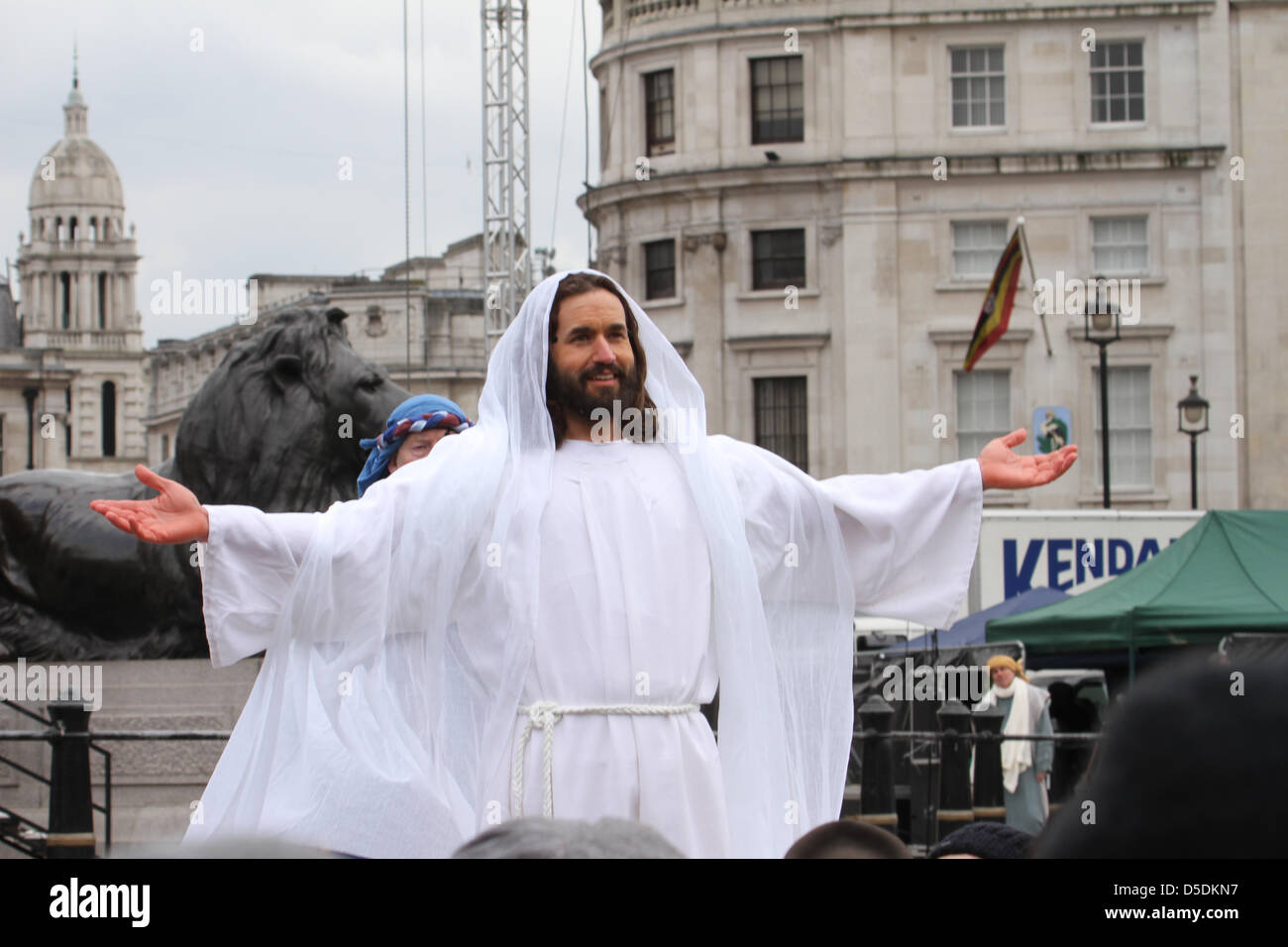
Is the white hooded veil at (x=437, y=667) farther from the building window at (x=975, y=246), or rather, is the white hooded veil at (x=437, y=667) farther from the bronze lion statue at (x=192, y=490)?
the building window at (x=975, y=246)

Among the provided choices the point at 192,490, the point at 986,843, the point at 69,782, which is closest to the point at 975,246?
the point at 192,490

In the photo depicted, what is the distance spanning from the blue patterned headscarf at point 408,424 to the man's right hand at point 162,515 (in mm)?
2178

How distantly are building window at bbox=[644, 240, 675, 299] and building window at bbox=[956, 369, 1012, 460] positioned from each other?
621 cm

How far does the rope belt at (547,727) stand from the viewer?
14.4 feet

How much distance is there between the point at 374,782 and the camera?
14.3 feet

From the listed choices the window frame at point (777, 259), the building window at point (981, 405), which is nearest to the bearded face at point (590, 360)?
the building window at point (981, 405)

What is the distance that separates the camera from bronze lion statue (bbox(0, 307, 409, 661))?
930 centimetres

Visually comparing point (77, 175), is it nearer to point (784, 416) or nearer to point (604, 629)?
point (784, 416)

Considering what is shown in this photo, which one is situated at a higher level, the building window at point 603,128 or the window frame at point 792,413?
the building window at point 603,128

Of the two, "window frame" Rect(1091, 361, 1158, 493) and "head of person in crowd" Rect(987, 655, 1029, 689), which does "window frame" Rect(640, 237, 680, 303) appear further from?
"head of person in crowd" Rect(987, 655, 1029, 689)

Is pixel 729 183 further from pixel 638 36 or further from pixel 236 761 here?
pixel 236 761

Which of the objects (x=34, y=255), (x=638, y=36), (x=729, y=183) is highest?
(x=34, y=255)

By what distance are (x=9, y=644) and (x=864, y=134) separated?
99.2ft
